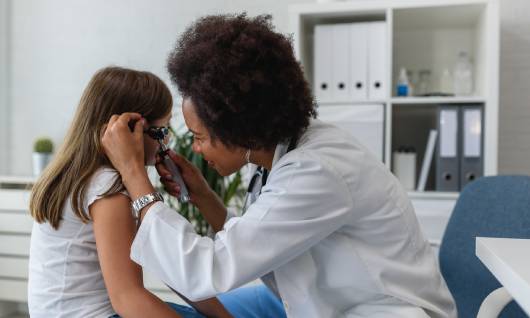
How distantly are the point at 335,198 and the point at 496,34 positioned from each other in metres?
1.47

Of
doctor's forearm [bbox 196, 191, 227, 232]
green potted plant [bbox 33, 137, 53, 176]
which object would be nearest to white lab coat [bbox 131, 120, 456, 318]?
doctor's forearm [bbox 196, 191, 227, 232]

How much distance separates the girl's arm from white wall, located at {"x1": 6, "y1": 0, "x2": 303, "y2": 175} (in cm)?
200

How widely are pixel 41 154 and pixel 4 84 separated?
0.61 m

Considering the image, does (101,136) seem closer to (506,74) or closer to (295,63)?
(295,63)

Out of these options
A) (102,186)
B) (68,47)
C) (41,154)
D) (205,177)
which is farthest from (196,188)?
(68,47)

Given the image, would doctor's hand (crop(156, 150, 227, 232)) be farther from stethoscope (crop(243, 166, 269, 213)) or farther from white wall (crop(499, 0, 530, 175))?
white wall (crop(499, 0, 530, 175))

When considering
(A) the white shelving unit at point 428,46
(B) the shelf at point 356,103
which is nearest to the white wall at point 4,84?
(A) the white shelving unit at point 428,46

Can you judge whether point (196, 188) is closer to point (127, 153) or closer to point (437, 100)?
point (127, 153)

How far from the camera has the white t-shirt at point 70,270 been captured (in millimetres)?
1070

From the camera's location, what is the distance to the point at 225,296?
4.39 feet

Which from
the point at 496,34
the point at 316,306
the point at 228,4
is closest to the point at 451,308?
the point at 316,306

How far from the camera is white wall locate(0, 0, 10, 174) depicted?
316cm

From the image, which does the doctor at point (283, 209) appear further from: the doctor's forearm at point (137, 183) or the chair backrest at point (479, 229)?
the chair backrest at point (479, 229)

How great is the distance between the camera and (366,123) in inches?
84.1
